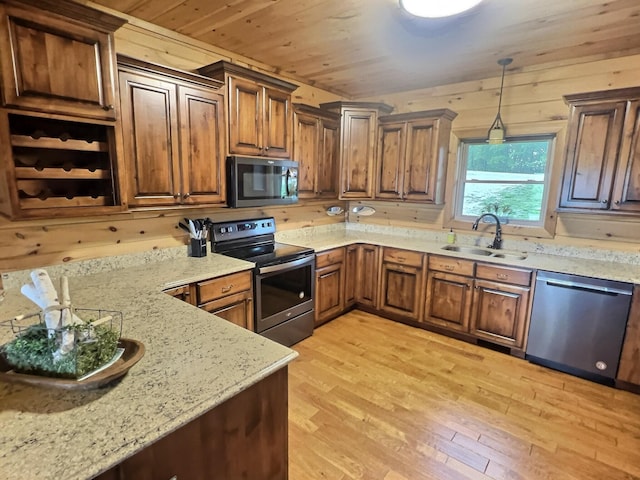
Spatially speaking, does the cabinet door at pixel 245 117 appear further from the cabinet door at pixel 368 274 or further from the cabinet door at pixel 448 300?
the cabinet door at pixel 448 300

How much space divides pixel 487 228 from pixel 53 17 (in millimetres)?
3794

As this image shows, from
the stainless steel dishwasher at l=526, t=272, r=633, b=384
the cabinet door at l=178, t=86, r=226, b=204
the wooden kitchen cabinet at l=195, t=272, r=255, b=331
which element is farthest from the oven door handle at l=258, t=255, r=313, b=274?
the stainless steel dishwasher at l=526, t=272, r=633, b=384

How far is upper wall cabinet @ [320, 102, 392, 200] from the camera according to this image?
3770 millimetres

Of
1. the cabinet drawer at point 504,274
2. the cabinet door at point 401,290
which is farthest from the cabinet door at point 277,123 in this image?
the cabinet drawer at point 504,274

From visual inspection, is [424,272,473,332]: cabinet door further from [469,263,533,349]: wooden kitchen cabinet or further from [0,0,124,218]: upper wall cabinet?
[0,0,124,218]: upper wall cabinet

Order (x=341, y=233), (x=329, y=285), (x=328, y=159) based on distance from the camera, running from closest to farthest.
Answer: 1. (x=329, y=285)
2. (x=328, y=159)
3. (x=341, y=233)

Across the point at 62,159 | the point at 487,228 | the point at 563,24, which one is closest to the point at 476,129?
the point at 487,228

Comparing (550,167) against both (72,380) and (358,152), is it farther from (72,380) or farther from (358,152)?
(72,380)

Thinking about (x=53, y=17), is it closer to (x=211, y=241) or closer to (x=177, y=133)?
(x=177, y=133)

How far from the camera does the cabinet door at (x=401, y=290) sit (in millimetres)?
3561

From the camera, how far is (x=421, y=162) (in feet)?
12.0

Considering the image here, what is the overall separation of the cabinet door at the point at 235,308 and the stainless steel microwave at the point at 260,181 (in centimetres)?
75

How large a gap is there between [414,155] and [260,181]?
1783mm

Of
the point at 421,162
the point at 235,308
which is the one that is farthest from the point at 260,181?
the point at 421,162
